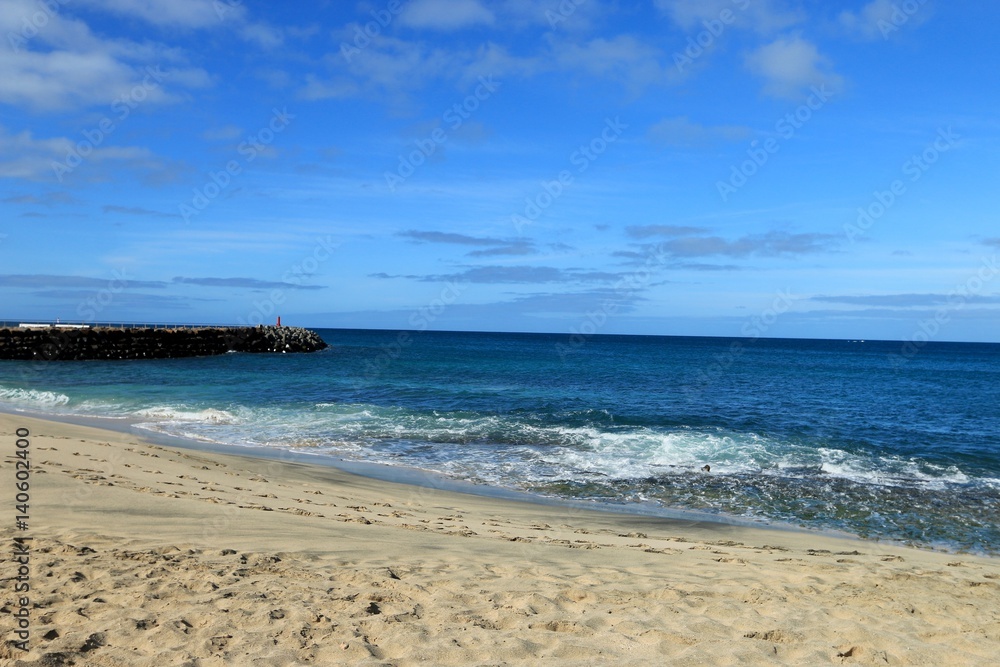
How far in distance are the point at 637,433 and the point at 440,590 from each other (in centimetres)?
1375

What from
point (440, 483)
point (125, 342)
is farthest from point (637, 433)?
point (125, 342)

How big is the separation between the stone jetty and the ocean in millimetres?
9337

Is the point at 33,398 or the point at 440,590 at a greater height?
the point at 440,590

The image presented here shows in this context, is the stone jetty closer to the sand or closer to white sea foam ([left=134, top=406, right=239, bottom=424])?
white sea foam ([left=134, top=406, right=239, bottom=424])

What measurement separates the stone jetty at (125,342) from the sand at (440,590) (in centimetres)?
4366

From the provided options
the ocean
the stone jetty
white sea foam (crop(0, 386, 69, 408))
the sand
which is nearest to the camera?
the sand

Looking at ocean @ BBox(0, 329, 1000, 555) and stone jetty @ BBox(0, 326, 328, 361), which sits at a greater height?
stone jetty @ BBox(0, 326, 328, 361)

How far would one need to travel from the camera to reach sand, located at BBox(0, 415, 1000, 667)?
4512 millimetres

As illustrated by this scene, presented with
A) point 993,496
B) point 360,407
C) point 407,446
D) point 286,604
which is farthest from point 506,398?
point 286,604

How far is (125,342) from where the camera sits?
4866 cm

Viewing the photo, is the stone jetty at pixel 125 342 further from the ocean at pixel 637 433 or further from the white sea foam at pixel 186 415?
the white sea foam at pixel 186 415

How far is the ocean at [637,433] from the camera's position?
39.0 ft

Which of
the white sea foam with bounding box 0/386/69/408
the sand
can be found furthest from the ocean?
the sand

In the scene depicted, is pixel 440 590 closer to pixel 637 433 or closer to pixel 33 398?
pixel 637 433
